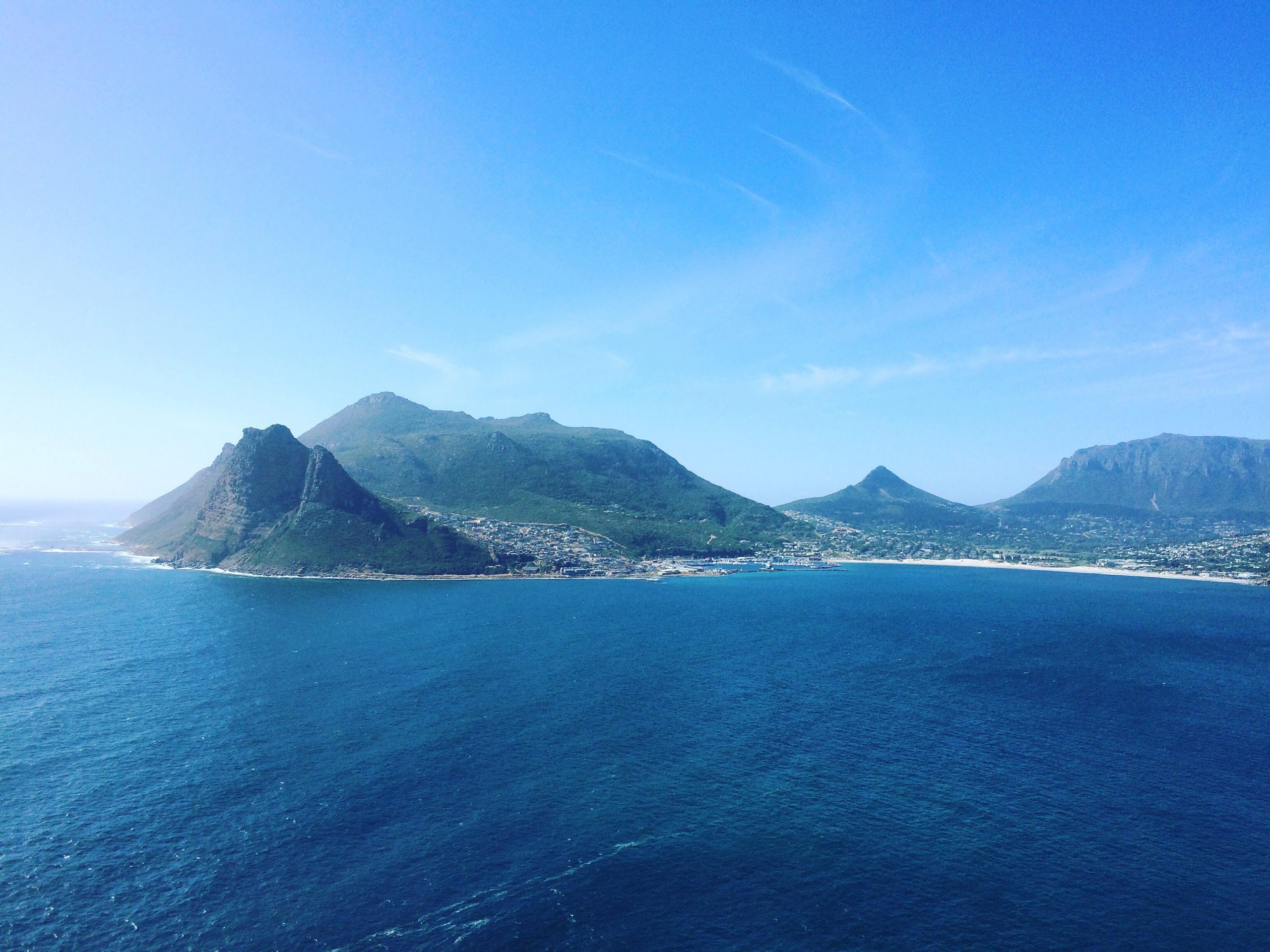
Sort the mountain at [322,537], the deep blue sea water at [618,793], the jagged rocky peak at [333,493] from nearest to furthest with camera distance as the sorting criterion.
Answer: the deep blue sea water at [618,793], the mountain at [322,537], the jagged rocky peak at [333,493]

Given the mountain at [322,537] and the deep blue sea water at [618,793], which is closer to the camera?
the deep blue sea water at [618,793]

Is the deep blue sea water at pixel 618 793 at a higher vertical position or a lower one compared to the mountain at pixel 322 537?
lower

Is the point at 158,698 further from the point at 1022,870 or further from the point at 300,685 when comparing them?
the point at 1022,870

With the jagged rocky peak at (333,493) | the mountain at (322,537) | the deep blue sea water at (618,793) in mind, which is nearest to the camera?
the deep blue sea water at (618,793)

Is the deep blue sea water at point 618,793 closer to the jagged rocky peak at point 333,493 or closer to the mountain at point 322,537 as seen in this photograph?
the mountain at point 322,537

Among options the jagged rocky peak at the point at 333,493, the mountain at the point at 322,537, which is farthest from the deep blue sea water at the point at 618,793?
the jagged rocky peak at the point at 333,493

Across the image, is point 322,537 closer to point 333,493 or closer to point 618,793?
point 333,493

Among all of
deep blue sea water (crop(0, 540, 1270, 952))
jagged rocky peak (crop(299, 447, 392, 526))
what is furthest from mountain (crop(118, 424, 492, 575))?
deep blue sea water (crop(0, 540, 1270, 952))

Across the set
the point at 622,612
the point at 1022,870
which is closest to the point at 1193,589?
the point at 622,612
